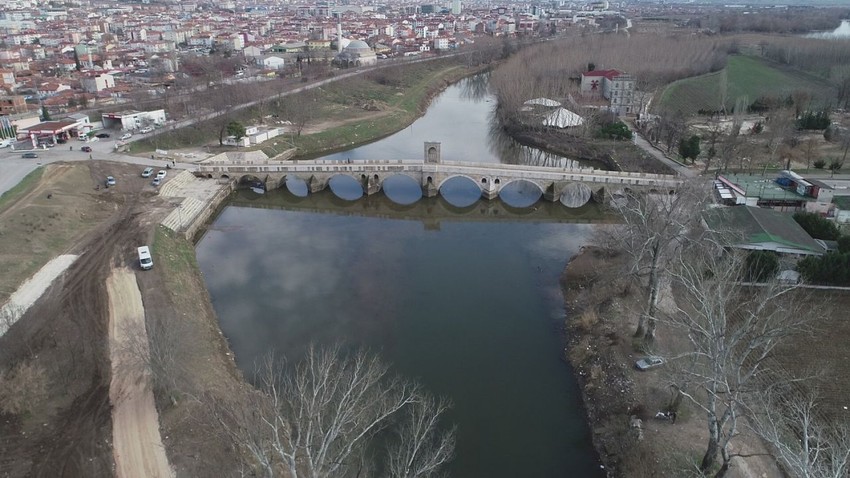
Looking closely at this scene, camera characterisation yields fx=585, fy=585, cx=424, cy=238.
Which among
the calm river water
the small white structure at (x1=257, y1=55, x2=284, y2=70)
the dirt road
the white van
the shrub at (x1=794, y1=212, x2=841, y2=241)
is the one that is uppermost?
the small white structure at (x1=257, y1=55, x2=284, y2=70)

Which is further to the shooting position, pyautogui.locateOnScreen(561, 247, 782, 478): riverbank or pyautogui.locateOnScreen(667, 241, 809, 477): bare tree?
pyautogui.locateOnScreen(561, 247, 782, 478): riverbank

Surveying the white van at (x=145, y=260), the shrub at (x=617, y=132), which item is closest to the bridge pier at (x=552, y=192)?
the shrub at (x=617, y=132)

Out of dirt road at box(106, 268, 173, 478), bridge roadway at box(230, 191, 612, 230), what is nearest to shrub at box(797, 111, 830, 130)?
bridge roadway at box(230, 191, 612, 230)

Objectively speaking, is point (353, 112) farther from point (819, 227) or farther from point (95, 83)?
point (819, 227)

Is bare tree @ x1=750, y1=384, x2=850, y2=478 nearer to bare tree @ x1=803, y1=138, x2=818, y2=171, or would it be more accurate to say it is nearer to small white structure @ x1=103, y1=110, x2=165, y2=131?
bare tree @ x1=803, y1=138, x2=818, y2=171

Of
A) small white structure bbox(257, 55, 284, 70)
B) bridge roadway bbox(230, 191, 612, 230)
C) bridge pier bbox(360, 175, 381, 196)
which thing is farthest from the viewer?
small white structure bbox(257, 55, 284, 70)

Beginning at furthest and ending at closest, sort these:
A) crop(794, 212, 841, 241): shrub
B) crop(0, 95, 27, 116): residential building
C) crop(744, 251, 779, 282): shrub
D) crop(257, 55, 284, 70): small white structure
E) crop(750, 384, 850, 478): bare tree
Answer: crop(257, 55, 284, 70): small white structure, crop(0, 95, 27, 116): residential building, crop(794, 212, 841, 241): shrub, crop(744, 251, 779, 282): shrub, crop(750, 384, 850, 478): bare tree

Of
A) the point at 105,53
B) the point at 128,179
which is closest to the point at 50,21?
the point at 105,53

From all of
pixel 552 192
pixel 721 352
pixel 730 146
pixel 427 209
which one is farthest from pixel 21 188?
pixel 730 146
